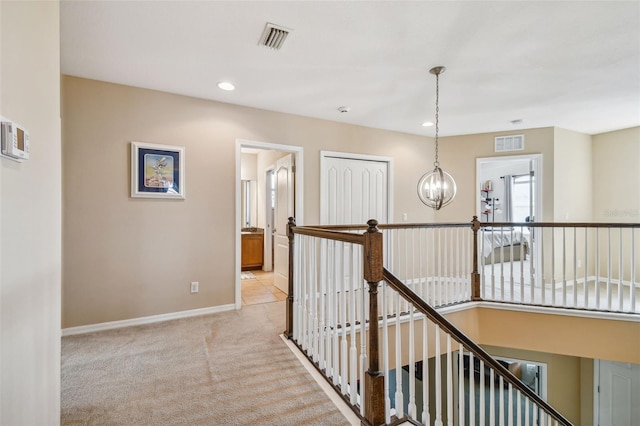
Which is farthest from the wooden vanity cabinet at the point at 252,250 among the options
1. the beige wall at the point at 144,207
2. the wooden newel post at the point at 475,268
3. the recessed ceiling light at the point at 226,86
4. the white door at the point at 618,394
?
the white door at the point at 618,394

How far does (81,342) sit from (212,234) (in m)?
1.49

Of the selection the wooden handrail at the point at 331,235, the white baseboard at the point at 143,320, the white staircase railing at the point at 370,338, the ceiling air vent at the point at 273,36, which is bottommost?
the white baseboard at the point at 143,320

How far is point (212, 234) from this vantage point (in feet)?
11.2

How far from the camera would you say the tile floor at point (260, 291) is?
3.93 metres

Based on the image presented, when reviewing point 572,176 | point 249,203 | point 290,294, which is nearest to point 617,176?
point 572,176

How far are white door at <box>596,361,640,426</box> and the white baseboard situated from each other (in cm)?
571

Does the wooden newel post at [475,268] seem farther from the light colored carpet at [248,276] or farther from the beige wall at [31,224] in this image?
the beige wall at [31,224]

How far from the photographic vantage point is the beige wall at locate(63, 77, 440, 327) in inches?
111

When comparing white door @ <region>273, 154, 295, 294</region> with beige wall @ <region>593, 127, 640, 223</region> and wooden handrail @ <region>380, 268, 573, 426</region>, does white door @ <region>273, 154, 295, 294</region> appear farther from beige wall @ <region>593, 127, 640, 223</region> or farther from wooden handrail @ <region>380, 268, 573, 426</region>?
beige wall @ <region>593, 127, 640, 223</region>

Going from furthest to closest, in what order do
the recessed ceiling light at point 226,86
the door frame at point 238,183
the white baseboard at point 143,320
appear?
the door frame at point 238,183
the recessed ceiling light at point 226,86
the white baseboard at point 143,320

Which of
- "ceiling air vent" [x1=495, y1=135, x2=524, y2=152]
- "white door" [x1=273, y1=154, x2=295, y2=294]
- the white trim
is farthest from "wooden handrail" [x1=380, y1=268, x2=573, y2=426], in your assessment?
"ceiling air vent" [x1=495, y1=135, x2=524, y2=152]

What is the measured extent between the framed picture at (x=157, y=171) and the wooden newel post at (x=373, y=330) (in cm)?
244

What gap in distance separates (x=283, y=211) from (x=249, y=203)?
2.55 meters

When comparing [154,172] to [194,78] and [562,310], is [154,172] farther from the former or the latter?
[562,310]
